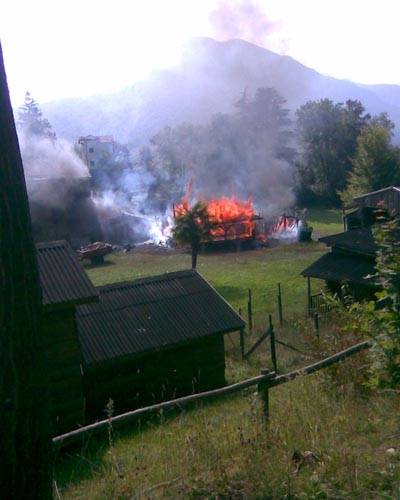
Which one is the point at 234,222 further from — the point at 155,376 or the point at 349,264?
the point at 155,376

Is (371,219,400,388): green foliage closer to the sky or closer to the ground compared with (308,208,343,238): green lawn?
closer to the sky

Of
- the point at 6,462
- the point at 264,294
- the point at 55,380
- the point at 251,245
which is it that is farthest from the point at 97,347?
the point at 251,245

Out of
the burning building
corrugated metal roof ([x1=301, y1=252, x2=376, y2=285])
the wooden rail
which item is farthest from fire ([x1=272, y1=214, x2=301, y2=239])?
the wooden rail

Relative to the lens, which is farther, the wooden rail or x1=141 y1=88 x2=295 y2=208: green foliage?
x1=141 y1=88 x2=295 y2=208: green foliage

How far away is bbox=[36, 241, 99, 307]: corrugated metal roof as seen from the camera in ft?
34.7

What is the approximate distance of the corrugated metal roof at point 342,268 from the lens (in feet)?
73.0

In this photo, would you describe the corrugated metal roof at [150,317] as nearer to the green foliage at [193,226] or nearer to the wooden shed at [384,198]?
the green foliage at [193,226]

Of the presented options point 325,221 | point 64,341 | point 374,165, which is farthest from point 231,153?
point 64,341

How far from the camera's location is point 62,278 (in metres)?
11.1

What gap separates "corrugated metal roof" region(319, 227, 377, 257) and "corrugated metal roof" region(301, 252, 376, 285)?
41cm

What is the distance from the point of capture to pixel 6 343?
321 centimetres

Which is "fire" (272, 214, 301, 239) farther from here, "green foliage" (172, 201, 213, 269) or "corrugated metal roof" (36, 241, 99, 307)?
"corrugated metal roof" (36, 241, 99, 307)

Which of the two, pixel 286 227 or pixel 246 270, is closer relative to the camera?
pixel 246 270

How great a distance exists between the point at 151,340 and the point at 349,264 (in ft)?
42.6
